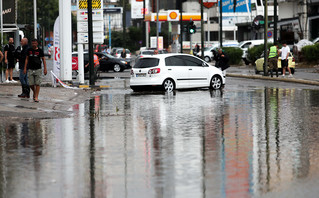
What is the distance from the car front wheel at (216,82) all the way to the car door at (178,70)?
121 centimetres

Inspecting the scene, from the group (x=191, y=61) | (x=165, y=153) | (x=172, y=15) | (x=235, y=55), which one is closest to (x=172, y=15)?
(x=172, y=15)

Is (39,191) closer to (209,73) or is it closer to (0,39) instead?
(209,73)

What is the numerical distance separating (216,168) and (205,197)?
1.89 m

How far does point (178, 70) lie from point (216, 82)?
189cm

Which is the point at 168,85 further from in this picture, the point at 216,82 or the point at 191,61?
the point at 216,82

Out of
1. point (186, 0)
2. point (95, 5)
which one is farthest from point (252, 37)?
point (95, 5)

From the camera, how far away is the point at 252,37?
315 feet

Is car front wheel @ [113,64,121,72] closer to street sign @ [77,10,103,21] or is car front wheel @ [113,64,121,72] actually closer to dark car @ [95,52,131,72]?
dark car @ [95,52,131,72]

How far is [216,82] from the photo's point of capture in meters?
28.0

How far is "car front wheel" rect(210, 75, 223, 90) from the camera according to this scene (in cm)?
2795

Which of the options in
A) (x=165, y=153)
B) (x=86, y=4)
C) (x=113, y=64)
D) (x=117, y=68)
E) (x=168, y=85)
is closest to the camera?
(x=165, y=153)

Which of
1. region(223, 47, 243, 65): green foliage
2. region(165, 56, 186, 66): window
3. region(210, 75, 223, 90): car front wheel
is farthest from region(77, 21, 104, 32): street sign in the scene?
region(223, 47, 243, 65): green foliage

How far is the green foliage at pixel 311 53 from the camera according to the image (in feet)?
160

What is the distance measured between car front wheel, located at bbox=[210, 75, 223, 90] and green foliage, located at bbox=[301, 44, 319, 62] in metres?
21.8
